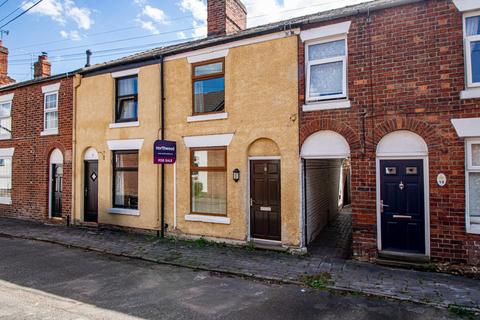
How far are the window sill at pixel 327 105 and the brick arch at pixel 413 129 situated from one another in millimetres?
921

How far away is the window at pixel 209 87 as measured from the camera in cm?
949

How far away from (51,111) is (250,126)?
9057 mm

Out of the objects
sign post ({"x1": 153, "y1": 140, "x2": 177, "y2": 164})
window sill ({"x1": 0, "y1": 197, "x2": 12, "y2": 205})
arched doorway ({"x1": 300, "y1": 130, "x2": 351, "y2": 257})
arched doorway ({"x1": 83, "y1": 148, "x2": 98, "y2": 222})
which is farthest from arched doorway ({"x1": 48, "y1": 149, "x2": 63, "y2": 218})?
arched doorway ({"x1": 300, "y1": 130, "x2": 351, "y2": 257})

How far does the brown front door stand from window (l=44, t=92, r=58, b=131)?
8.98 meters

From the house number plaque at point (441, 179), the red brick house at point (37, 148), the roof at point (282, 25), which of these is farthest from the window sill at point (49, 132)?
the house number plaque at point (441, 179)

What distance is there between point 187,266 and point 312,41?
6463 millimetres

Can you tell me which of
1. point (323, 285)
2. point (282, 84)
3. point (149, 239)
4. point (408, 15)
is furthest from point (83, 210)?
point (408, 15)

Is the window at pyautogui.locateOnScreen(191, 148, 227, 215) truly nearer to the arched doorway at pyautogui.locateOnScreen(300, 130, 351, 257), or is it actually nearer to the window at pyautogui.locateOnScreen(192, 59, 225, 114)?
the window at pyautogui.locateOnScreen(192, 59, 225, 114)

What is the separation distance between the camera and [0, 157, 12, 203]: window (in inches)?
555

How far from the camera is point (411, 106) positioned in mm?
7082

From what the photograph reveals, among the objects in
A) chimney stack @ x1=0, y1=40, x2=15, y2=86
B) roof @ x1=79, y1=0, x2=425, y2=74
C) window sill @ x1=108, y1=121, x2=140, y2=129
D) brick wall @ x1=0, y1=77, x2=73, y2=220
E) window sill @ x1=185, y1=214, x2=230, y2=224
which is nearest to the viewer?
roof @ x1=79, y1=0, x2=425, y2=74

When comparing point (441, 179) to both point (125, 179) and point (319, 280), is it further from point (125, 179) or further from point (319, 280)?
point (125, 179)

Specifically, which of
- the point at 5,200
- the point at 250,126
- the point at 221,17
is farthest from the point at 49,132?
the point at 250,126

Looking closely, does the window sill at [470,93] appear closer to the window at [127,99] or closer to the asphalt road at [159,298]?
the asphalt road at [159,298]
